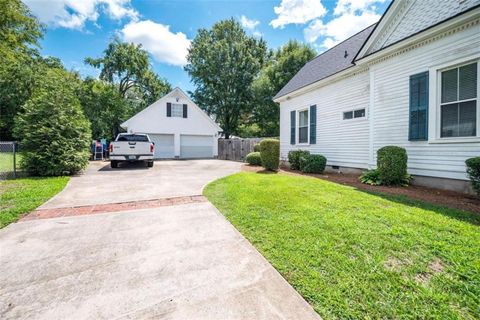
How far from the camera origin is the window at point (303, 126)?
36.5 feet

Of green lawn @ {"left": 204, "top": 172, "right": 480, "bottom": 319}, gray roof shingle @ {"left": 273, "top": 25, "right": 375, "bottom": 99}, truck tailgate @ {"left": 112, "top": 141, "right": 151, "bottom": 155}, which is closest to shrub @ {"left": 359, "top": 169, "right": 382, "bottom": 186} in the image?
green lawn @ {"left": 204, "top": 172, "right": 480, "bottom": 319}

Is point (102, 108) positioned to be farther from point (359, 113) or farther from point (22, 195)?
point (359, 113)

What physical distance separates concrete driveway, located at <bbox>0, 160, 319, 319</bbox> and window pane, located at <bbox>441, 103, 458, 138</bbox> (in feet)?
20.1

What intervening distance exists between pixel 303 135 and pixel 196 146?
35.8ft

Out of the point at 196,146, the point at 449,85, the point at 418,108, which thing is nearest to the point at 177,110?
the point at 196,146

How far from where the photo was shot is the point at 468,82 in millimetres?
5137

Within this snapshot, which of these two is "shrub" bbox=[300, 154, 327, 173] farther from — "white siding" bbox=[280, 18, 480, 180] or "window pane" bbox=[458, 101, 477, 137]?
"window pane" bbox=[458, 101, 477, 137]

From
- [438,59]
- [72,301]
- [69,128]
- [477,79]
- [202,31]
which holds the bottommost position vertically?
[72,301]

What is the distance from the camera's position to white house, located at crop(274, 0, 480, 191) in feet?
16.9

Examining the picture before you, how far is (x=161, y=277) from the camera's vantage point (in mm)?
2176

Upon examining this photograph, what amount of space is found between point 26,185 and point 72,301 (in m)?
6.52

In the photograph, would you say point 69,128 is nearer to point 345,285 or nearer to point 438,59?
point 345,285

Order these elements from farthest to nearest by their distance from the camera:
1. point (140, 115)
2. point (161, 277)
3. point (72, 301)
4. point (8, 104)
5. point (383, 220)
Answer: point (8, 104), point (140, 115), point (383, 220), point (161, 277), point (72, 301)

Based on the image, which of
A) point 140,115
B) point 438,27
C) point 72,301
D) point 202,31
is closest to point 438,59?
point 438,27
